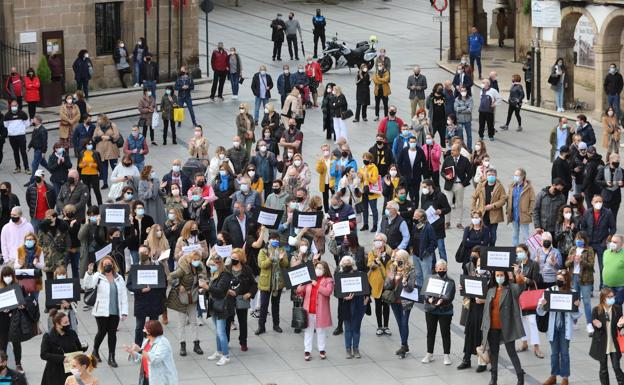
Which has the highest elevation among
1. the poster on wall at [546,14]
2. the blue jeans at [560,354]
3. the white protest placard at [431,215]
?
the poster on wall at [546,14]

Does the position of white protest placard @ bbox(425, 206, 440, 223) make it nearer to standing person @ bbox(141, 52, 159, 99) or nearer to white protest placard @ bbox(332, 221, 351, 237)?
white protest placard @ bbox(332, 221, 351, 237)

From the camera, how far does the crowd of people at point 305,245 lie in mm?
19750

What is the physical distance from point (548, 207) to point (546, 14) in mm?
14704

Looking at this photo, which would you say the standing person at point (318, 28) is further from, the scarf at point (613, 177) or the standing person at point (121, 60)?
the scarf at point (613, 177)

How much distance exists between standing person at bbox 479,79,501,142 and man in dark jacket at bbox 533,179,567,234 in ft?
32.2

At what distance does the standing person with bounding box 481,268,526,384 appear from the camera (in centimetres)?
1952

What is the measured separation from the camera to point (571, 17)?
3819 centimetres

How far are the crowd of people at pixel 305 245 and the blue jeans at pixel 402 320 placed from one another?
23 millimetres

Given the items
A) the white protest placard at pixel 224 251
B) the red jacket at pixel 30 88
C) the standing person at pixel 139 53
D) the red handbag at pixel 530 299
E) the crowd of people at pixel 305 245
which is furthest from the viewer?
the standing person at pixel 139 53

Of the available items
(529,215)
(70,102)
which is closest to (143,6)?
(70,102)

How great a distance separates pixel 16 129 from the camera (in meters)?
31.4

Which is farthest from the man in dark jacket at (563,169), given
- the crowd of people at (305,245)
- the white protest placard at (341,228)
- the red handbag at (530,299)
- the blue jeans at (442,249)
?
the red handbag at (530,299)

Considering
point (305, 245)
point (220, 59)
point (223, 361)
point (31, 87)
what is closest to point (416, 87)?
point (220, 59)

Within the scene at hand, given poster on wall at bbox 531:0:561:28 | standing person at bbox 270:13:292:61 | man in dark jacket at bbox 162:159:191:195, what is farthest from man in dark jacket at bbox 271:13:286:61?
man in dark jacket at bbox 162:159:191:195
